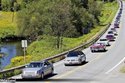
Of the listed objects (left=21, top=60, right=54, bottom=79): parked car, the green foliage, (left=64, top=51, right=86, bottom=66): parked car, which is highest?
(left=21, top=60, right=54, bottom=79): parked car

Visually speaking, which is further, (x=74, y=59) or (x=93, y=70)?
(x=74, y=59)

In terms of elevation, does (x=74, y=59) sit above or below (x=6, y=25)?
above

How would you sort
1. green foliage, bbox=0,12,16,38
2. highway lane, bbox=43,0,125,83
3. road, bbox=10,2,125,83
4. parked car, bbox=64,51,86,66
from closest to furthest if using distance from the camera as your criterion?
road, bbox=10,2,125,83 → highway lane, bbox=43,0,125,83 → parked car, bbox=64,51,86,66 → green foliage, bbox=0,12,16,38

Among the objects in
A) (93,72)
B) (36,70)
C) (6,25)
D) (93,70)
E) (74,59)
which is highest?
(36,70)

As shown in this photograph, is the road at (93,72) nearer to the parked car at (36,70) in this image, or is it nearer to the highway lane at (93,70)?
the highway lane at (93,70)

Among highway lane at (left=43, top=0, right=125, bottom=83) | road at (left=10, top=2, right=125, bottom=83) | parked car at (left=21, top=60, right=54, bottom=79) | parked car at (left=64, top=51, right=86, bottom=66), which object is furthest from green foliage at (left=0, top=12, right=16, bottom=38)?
parked car at (left=21, top=60, right=54, bottom=79)

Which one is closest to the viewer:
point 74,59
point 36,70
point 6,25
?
point 36,70

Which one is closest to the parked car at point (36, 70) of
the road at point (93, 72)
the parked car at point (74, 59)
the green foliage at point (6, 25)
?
the road at point (93, 72)

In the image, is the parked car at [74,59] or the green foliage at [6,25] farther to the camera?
the green foliage at [6,25]

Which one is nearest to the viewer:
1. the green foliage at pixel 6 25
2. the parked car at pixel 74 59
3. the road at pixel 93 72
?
the road at pixel 93 72

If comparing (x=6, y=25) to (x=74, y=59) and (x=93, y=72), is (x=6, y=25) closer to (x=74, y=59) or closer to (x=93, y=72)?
(x=74, y=59)

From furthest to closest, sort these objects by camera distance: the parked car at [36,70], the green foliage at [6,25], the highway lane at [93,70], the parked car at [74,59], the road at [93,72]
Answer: the green foliage at [6,25]
the parked car at [74,59]
the parked car at [36,70]
the highway lane at [93,70]
the road at [93,72]

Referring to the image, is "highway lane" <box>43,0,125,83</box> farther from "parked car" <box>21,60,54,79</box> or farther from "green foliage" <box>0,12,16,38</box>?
"green foliage" <box>0,12,16,38</box>

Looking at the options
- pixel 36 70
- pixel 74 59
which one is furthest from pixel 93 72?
pixel 74 59
